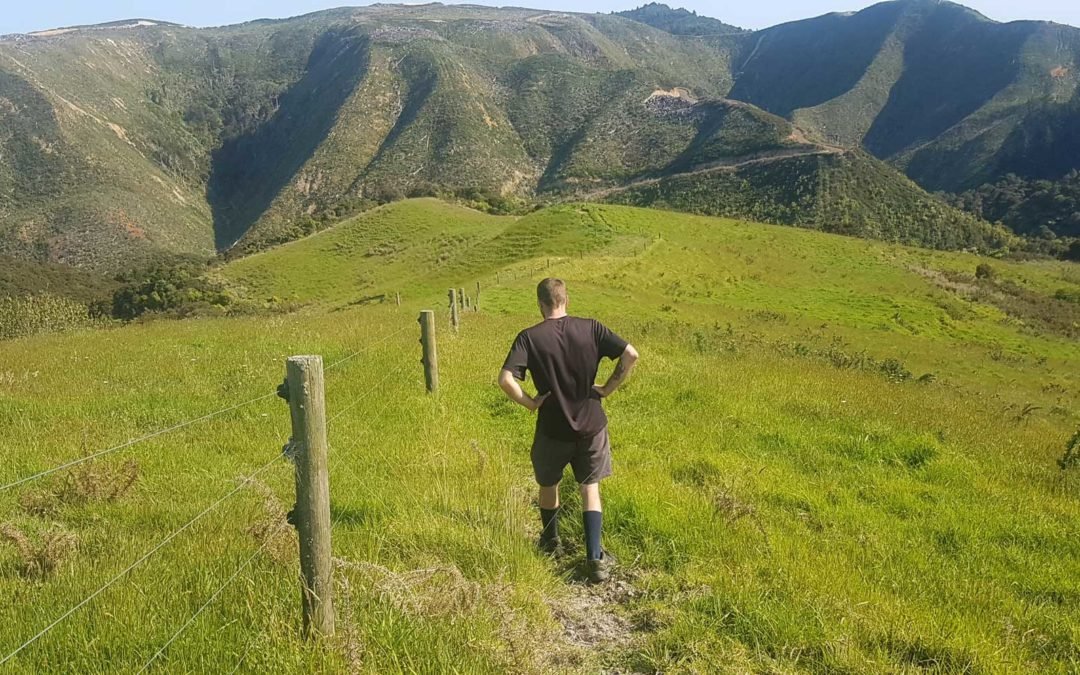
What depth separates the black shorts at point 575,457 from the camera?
5281 millimetres

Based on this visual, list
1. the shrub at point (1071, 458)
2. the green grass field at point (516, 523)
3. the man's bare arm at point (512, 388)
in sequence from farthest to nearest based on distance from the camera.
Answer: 1. the shrub at point (1071, 458)
2. the man's bare arm at point (512, 388)
3. the green grass field at point (516, 523)

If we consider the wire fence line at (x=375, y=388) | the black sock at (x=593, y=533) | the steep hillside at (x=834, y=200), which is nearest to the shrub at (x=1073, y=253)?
the steep hillside at (x=834, y=200)

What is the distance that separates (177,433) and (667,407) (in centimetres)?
677

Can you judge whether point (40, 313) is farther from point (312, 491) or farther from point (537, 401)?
point (312, 491)

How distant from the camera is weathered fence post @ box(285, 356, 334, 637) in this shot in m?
3.32

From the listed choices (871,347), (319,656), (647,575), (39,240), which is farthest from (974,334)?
(39,240)

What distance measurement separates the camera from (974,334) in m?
32.5

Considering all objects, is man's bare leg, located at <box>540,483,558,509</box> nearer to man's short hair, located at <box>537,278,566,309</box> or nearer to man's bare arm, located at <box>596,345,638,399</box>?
man's bare arm, located at <box>596,345,638,399</box>

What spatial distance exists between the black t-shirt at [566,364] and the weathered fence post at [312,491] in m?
1.87

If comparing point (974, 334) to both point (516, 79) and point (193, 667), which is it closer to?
point (193, 667)

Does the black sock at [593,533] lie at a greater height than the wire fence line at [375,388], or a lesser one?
lesser

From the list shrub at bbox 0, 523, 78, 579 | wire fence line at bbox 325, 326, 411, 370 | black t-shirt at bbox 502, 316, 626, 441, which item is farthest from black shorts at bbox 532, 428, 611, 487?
shrub at bbox 0, 523, 78, 579

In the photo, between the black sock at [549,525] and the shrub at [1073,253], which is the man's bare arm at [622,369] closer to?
the black sock at [549,525]

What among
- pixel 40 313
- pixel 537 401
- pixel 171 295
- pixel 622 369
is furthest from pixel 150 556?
pixel 40 313
